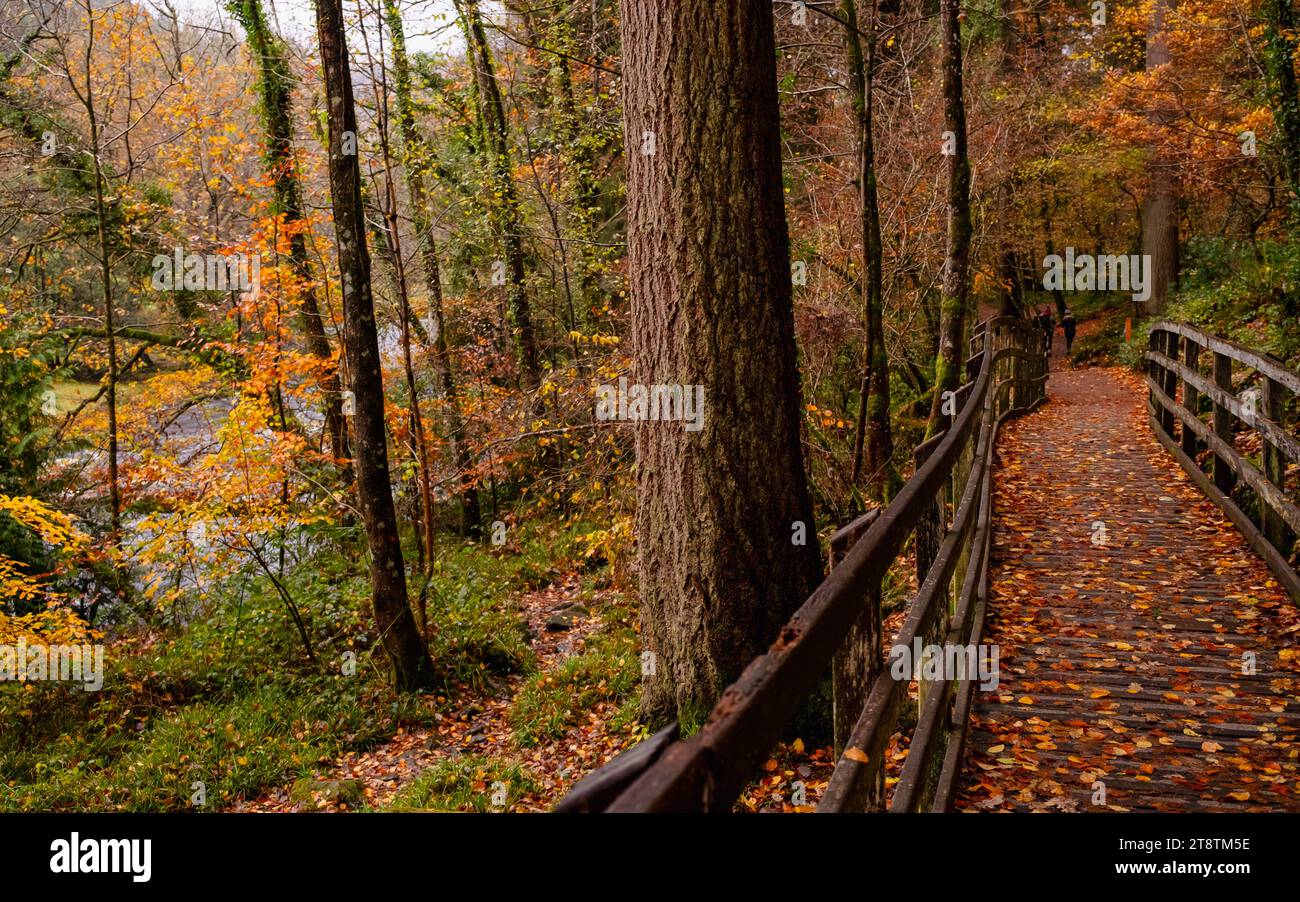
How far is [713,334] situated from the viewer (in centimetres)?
461

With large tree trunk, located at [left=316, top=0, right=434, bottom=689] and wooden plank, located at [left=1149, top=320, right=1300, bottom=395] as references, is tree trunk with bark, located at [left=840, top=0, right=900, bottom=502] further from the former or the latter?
large tree trunk, located at [left=316, top=0, right=434, bottom=689]

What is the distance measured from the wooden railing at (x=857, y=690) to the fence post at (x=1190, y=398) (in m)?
5.44

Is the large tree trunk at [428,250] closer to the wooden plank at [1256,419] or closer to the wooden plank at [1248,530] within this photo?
the wooden plank at [1248,530]

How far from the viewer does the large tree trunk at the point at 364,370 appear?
28.2 feet

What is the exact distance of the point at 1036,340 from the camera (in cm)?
1781

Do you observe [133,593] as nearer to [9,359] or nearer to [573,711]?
[9,359]

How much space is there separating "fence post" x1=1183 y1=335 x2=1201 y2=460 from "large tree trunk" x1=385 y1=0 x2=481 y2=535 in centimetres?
1045

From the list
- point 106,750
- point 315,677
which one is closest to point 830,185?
Result: point 315,677

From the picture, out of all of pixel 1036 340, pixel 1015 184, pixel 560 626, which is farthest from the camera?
pixel 1015 184

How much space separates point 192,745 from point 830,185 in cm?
1234

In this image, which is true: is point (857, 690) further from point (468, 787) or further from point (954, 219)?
point (954, 219)

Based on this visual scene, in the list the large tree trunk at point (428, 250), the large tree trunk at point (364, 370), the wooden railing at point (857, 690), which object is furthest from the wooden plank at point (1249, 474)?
the large tree trunk at point (428, 250)

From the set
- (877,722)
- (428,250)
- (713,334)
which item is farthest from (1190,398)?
(428,250)
